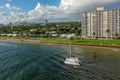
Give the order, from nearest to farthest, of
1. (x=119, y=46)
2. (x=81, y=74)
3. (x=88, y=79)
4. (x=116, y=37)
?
(x=88, y=79), (x=81, y=74), (x=119, y=46), (x=116, y=37)

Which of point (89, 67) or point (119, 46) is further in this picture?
point (119, 46)

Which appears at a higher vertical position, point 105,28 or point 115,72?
point 105,28

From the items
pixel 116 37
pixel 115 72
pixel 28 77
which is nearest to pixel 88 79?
pixel 115 72

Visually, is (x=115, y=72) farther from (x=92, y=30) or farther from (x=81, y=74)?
(x=92, y=30)

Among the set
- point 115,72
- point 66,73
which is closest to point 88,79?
point 66,73

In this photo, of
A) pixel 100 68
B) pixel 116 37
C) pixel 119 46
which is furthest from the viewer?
pixel 116 37

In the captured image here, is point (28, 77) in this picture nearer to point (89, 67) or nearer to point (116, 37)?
point (89, 67)
